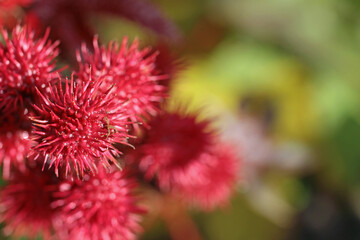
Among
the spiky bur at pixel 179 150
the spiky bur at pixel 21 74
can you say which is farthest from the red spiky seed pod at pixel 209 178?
the spiky bur at pixel 21 74

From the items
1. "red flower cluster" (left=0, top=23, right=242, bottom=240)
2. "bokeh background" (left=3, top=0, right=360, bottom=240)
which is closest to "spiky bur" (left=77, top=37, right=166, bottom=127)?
"red flower cluster" (left=0, top=23, right=242, bottom=240)

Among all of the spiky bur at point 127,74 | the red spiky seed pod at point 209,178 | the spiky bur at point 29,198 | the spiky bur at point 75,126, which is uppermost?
the spiky bur at point 127,74

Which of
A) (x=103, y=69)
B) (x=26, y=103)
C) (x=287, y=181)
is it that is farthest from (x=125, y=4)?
(x=287, y=181)

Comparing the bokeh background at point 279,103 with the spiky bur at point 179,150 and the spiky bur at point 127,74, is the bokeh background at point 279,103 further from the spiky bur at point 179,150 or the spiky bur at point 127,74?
the spiky bur at point 127,74

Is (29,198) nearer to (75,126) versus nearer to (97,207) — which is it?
(97,207)

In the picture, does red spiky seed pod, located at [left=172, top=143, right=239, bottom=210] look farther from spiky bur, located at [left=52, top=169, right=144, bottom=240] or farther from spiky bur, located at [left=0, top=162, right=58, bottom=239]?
spiky bur, located at [left=0, top=162, right=58, bottom=239]

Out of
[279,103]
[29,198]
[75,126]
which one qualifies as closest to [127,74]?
[75,126]
